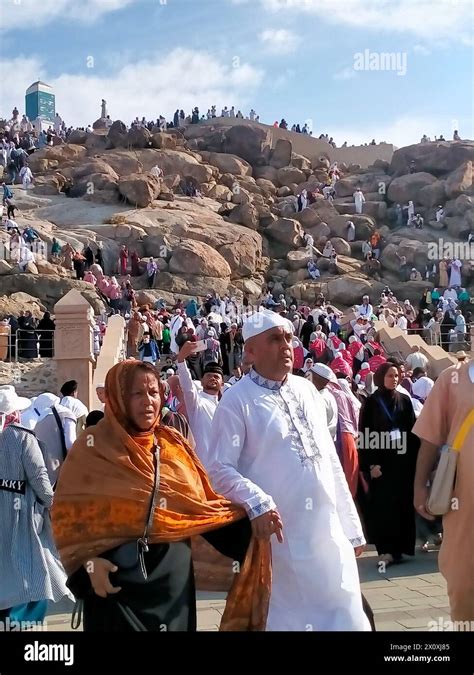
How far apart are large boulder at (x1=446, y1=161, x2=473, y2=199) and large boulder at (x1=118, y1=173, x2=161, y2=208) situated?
45.0ft

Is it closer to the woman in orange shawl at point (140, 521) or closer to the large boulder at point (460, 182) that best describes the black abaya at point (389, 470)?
the woman in orange shawl at point (140, 521)

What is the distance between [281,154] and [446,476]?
40.3 metres

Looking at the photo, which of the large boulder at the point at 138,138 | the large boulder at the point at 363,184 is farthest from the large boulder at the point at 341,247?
the large boulder at the point at 138,138

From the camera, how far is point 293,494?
12.3 ft

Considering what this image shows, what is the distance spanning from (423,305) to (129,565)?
80.9 ft

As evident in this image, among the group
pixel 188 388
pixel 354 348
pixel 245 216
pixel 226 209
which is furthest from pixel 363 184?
pixel 188 388

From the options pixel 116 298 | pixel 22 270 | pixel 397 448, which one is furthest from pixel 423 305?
pixel 397 448

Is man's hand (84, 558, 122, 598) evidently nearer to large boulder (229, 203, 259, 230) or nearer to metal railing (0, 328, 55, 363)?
metal railing (0, 328, 55, 363)

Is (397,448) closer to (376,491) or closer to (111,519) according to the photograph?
(376,491)

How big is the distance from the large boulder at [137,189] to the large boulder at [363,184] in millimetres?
11000

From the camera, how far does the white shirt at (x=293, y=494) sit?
12.0ft

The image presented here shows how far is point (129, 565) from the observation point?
11.1ft
